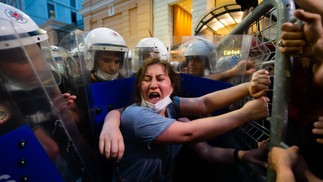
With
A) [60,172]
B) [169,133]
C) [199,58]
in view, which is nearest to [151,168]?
[169,133]

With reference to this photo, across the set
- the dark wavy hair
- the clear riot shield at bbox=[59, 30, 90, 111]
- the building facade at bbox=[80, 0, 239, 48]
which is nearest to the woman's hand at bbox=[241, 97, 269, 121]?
the dark wavy hair

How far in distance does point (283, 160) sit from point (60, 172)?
2.59 feet

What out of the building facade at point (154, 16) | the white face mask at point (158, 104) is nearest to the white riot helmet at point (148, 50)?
the white face mask at point (158, 104)

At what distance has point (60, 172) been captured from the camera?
0.77m

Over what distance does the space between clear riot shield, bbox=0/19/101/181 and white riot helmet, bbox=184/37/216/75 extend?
3.54ft

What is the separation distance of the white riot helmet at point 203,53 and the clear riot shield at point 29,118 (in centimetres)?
108

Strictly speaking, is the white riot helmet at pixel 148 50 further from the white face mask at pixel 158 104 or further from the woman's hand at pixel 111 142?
the woman's hand at pixel 111 142

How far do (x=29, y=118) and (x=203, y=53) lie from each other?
1262mm

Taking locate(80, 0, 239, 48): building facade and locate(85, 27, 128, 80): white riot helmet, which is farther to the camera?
locate(80, 0, 239, 48): building facade

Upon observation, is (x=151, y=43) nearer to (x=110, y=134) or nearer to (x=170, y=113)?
(x=170, y=113)

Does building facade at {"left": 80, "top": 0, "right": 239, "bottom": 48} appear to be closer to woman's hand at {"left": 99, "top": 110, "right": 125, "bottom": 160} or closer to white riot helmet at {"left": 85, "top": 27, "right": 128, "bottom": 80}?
white riot helmet at {"left": 85, "top": 27, "right": 128, "bottom": 80}

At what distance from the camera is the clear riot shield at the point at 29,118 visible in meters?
0.67

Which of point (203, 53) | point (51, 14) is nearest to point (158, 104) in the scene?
point (203, 53)

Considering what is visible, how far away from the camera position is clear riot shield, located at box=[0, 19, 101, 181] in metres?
0.67
